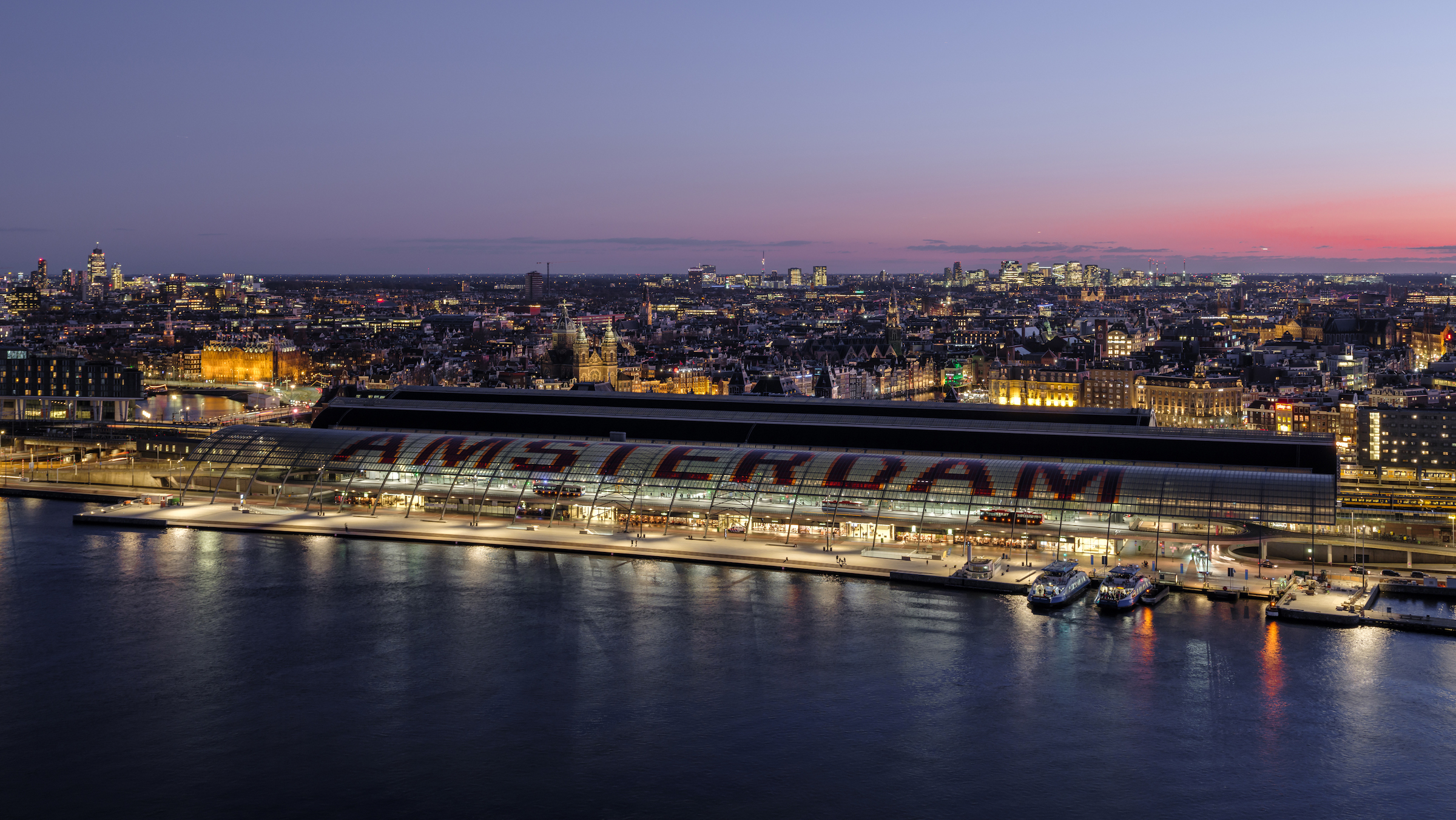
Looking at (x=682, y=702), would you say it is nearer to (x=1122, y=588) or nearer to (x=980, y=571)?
(x=980, y=571)

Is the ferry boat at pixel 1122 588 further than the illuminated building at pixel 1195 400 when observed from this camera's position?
No

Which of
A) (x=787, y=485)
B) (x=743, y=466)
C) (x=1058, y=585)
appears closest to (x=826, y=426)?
(x=743, y=466)

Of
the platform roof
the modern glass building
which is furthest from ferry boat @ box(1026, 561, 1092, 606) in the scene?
the platform roof

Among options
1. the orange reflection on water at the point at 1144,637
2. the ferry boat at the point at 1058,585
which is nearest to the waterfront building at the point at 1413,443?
the ferry boat at the point at 1058,585

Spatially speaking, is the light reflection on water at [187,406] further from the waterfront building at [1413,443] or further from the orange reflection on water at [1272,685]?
the orange reflection on water at [1272,685]

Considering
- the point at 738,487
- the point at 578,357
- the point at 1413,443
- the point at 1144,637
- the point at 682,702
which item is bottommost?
the point at 682,702

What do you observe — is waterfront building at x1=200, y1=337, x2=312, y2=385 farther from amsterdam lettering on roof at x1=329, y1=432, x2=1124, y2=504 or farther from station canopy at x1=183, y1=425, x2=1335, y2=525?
amsterdam lettering on roof at x1=329, y1=432, x2=1124, y2=504

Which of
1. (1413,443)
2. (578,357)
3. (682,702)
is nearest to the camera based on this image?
(682,702)

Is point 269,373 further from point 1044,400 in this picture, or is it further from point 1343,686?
point 1343,686
